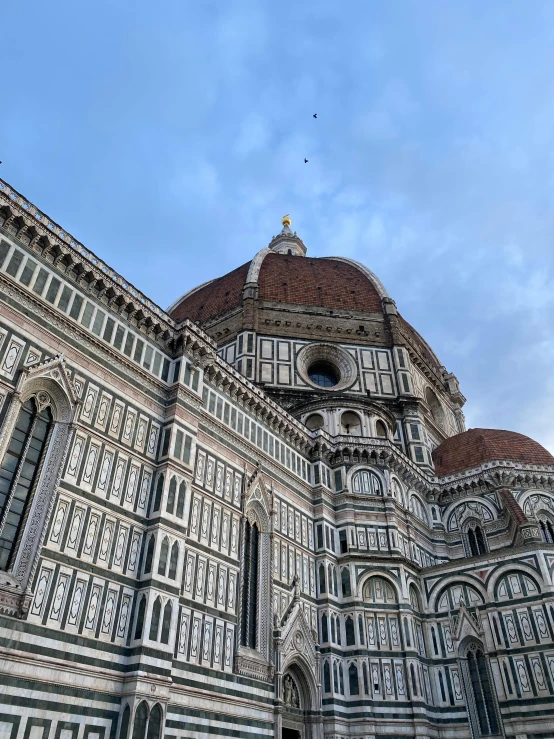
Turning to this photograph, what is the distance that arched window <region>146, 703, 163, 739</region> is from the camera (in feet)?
49.7

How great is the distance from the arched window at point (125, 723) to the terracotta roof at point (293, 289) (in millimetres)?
27438

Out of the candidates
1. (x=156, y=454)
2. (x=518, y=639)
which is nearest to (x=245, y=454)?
(x=156, y=454)

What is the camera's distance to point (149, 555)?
1720 cm

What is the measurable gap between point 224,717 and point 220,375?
11.4 meters

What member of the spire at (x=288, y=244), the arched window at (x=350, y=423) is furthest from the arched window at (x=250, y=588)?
the spire at (x=288, y=244)

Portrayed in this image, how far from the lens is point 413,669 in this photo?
77.2 feet

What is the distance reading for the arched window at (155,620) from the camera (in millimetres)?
16094

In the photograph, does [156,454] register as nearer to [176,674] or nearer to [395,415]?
[176,674]

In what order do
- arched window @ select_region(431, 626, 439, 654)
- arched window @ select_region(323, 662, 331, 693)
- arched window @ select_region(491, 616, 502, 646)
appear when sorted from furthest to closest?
1. arched window @ select_region(431, 626, 439, 654)
2. arched window @ select_region(491, 616, 502, 646)
3. arched window @ select_region(323, 662, 331, 693)

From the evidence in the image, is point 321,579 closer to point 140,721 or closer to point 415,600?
point 415,600

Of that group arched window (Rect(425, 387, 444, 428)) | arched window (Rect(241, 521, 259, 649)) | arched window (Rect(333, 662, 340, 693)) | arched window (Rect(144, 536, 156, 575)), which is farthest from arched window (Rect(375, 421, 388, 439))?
arched window (Rect(144, 536, 156, 575))

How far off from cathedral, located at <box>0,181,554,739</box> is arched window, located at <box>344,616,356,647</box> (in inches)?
4.4

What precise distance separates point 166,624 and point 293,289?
90.8ft

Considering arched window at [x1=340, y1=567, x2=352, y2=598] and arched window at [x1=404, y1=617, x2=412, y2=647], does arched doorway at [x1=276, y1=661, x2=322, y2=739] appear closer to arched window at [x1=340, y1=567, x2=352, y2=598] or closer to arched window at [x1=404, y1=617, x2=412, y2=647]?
arched window at [x1=340, y1=567, x2=352, y2=598]
